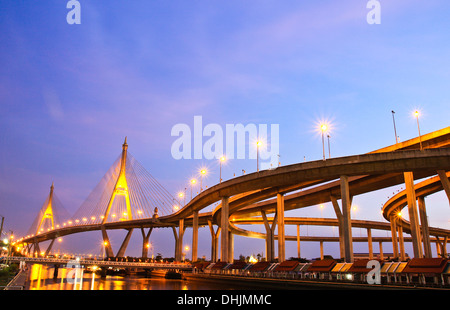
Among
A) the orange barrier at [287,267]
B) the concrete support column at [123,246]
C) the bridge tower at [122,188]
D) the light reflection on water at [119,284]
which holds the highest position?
the bridge tower at [122,188]

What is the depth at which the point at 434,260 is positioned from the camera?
101 ft

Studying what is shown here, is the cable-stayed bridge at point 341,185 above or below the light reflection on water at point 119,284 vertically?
above

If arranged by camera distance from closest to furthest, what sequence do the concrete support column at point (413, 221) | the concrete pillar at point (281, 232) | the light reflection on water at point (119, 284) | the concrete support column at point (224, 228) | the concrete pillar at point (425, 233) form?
the light reflection on water at point (119, 284), the concrete support column at point (413, 221), the concrete pillar at point (425, 233), the concrete pillar at point (281, 232), the concrete support column at point (224, 228)

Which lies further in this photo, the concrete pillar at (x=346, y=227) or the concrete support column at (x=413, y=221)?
the concrete support column at (x=413, y=221)

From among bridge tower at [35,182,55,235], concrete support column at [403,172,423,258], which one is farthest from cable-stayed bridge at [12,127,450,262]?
bridge tower at [35,182,55,235]

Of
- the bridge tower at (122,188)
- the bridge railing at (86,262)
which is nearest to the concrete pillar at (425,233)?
the bridge railing at (86,262)

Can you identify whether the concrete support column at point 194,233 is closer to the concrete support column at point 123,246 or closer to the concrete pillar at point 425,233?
the concrete pillar at point 425,233

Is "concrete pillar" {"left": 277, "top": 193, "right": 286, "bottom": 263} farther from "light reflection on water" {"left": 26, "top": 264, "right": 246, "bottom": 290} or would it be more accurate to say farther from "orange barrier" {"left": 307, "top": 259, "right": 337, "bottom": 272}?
"orange barrier" {"left": 307, "top": 259, "right": 337, "bottom": 272}

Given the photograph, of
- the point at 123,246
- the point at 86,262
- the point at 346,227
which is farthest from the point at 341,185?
the point at 123,246

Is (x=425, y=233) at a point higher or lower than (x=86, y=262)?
higher

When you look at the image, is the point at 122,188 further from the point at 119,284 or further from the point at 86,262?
the point at 119,284

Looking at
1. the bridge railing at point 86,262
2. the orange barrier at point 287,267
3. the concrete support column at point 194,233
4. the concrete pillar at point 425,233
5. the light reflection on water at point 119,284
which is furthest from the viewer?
the concrete support column at point 194,233
